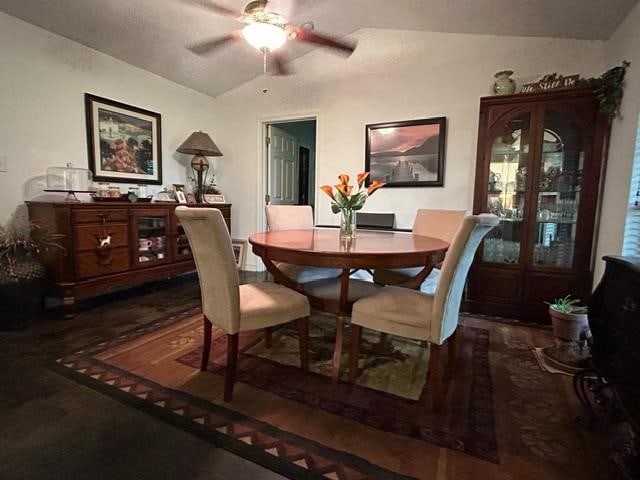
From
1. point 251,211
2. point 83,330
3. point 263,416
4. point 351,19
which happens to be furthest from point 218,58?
point 263,416

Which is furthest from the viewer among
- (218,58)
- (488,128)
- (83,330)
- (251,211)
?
(251,211)

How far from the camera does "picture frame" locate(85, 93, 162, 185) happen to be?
3.13m

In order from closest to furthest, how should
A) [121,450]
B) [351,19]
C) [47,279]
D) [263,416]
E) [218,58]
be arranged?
[121,450], [263,416], [47,279], [351,19], [218,58]

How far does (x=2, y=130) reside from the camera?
2.53 m

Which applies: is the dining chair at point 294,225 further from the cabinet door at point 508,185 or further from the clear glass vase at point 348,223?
the cabinet door at point 508,185

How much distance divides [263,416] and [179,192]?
3018 mm

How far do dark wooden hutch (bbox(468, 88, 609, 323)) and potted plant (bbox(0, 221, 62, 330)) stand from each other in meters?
3.58

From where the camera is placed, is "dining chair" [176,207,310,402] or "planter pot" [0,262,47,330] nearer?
"dining chair" [176,207,310,402]

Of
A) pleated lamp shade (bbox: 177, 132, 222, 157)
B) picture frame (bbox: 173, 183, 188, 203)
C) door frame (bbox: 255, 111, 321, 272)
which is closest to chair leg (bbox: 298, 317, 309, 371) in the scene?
door frame (bbox: 255, 111, 321, 272)

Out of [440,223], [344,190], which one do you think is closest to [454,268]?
[344,190]

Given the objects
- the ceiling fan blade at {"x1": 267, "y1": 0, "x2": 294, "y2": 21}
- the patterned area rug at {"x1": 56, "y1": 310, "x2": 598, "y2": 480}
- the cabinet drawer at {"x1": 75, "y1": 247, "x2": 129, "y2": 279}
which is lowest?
the patterned area rug at {"x1": 56, "y1": 310, "x2": 598, "y2": 480}

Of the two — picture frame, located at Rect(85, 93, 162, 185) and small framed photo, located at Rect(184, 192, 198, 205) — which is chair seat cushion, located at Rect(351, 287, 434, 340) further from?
picture frame, located at Rect(85, 93, 162, 185)

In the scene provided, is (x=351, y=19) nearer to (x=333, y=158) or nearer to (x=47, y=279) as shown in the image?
(x=333, y=158)

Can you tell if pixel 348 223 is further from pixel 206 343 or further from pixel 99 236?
pixel 99 236
